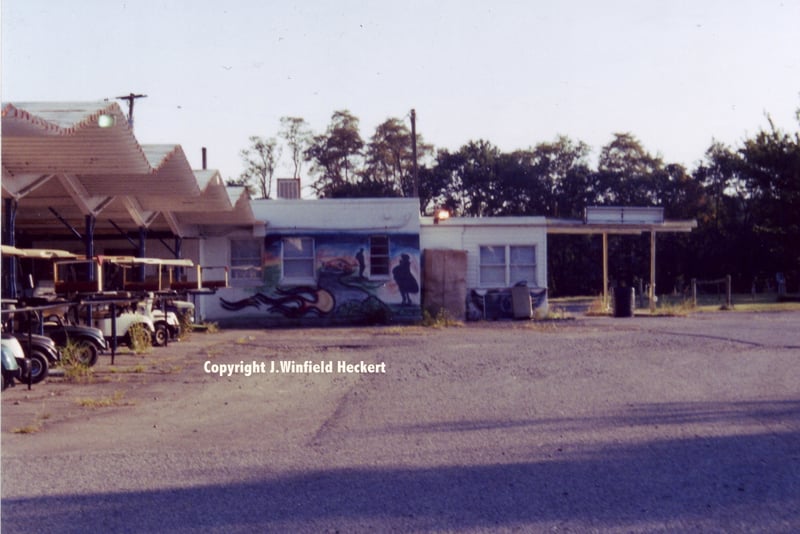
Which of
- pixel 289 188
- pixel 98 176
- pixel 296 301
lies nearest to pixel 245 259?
pixel 296 301

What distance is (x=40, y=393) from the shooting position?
40.0 ft

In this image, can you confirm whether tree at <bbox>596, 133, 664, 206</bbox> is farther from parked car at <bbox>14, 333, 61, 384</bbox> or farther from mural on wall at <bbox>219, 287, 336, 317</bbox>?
parked car at <bbox>14, 333, 61, 384</bbox>

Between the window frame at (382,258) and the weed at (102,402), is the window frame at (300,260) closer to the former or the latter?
the window frame at (382,258)

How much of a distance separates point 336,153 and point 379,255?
2683 cm

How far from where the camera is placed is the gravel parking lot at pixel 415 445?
6.09 meters

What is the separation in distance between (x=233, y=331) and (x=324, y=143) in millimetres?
29741

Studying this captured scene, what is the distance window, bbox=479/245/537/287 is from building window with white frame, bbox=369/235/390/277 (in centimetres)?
281

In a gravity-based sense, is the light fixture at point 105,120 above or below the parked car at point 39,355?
above

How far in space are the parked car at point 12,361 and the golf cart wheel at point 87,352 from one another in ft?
8.17

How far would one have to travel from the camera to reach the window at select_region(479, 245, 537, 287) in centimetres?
2777

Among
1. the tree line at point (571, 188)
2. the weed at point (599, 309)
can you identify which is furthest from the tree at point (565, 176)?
the weed at point (599, 309)

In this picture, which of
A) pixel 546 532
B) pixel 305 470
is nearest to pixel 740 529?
pixel 546 532

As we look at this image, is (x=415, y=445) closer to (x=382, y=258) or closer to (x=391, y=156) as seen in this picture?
(x=382, y=258)

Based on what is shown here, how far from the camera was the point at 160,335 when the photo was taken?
19.1 metres
